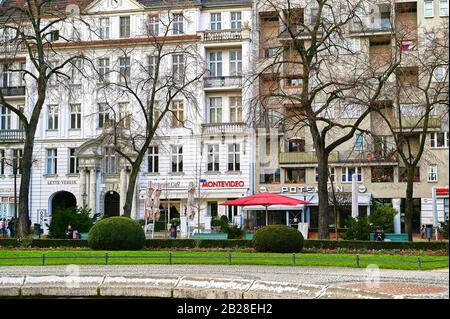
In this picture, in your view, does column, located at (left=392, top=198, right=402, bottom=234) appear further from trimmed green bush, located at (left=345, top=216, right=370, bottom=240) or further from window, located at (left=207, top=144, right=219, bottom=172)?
trimmed green bush, located at (left=345, top=216, right=370, bottom=240)

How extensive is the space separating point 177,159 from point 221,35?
10.9 meters

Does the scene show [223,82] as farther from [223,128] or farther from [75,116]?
[75,116]

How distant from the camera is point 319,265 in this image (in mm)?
23422

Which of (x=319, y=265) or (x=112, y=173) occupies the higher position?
(x=112, y=173)

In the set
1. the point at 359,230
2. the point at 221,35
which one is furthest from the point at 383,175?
the point at 359,230

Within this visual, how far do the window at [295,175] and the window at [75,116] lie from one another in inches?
728

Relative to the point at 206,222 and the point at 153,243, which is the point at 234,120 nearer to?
the point at 206,222

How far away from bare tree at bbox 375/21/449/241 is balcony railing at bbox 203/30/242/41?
13.4 metres

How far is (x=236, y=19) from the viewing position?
57000 mm

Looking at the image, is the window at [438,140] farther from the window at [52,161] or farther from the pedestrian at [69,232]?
the window at [52,161]

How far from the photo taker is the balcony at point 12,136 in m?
58.9

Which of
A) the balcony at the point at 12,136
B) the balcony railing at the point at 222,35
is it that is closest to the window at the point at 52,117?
the balcony at the point at 12,136
